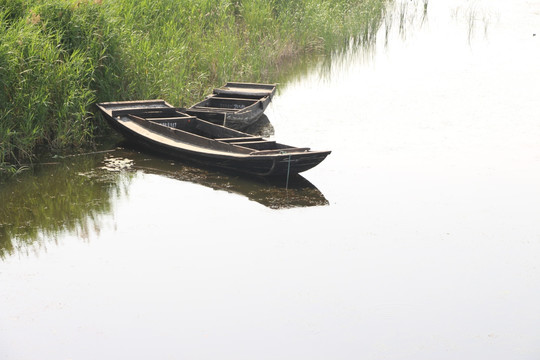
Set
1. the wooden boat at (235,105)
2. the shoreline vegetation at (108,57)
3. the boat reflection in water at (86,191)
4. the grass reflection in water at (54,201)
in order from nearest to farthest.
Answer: the grass reflection in water at (54,201)
the boat reflection in water at (86,191)
the shoreline vegetation at (108,57)
the wooden boat at (235,105)

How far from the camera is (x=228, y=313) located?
6.22 m

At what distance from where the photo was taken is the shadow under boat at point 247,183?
352 inches

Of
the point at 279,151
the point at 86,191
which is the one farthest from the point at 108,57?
the point at 279,151

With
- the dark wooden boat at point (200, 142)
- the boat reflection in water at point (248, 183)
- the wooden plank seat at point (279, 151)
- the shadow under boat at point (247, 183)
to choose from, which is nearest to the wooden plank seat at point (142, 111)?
the dark wooden boat at point (200, 142)

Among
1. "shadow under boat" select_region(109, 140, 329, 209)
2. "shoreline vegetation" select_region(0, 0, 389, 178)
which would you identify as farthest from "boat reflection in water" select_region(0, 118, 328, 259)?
"shoreline vegetation" select_region(0, 0, 389, 178)

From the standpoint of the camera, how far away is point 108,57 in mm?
11711

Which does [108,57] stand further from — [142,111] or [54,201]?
[54,201]

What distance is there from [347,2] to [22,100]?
40.8 feet

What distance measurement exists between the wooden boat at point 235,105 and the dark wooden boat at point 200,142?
1.88 feet

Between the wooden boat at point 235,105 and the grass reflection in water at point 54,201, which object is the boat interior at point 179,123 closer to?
the wooden boat at point 235,105

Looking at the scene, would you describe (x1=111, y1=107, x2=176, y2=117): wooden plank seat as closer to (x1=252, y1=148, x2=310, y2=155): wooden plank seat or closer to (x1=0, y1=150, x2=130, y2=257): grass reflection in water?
(x1=0, y1=150, x2=130, y2=257): grass reflection in water

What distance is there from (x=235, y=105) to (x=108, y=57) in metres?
2.30

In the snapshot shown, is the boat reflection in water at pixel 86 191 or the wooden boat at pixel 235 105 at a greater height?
the wooden boat at pixel 235 105

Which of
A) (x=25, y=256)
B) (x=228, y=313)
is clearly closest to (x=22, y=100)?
(x=25, y=256)
